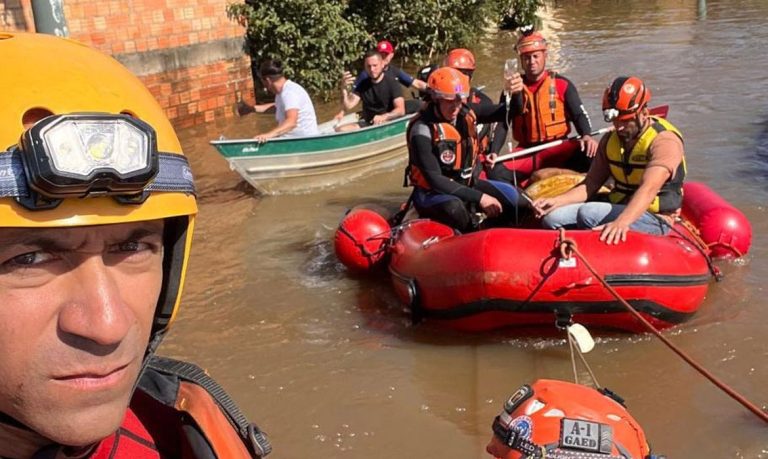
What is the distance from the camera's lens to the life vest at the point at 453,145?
6.42 meters

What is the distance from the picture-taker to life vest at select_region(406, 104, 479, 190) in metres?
6.42

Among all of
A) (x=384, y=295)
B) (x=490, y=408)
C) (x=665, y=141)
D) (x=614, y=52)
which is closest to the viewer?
(x=490, y=408)

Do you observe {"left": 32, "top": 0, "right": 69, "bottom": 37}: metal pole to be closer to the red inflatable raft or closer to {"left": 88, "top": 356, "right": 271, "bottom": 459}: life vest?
the red inflatable raft

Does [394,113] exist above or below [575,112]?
below

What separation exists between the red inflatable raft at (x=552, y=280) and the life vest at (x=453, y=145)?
870 mm

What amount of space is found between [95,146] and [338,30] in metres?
12.8

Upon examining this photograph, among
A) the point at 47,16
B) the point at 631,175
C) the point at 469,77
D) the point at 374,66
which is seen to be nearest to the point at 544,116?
the point at 469,77

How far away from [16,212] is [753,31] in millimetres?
20209

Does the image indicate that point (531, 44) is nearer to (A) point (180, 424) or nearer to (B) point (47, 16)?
(B) point (47, 16)

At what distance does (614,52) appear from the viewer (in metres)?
17.6

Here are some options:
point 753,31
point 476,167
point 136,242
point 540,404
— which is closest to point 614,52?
point 753,31

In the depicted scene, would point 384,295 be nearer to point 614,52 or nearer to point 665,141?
point 665,141

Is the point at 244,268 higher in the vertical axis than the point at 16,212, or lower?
lower

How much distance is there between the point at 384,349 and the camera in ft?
18.7
